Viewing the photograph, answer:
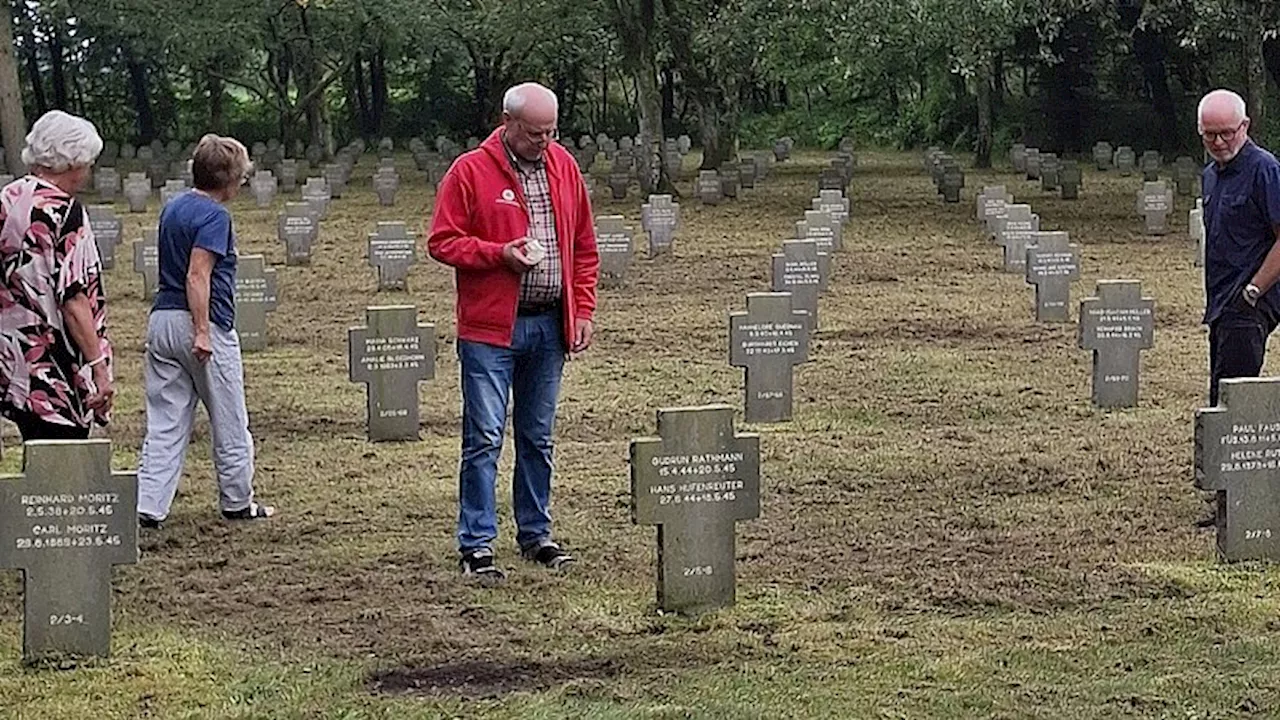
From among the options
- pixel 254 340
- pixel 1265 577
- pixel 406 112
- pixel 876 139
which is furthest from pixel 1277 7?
pixel 406 112

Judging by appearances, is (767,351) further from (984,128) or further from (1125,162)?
(984,128)

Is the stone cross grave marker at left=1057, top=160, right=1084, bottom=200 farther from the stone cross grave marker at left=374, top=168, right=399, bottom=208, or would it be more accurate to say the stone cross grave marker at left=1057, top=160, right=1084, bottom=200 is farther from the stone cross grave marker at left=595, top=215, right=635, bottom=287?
the stone cross grave marker at left=595, top=215, right=635, bottom=287

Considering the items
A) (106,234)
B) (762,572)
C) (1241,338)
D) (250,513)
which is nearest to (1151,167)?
(106,234)

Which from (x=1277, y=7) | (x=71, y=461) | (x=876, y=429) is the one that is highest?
(x=1277, y=7)

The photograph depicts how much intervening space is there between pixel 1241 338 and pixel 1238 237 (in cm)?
42

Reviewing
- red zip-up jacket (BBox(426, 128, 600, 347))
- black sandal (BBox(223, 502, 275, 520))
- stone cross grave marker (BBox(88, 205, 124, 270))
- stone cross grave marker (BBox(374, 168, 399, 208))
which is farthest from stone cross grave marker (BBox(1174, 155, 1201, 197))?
red zip-up jacket (BBox(426, 128, 600, 347))

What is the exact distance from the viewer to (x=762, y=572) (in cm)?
733

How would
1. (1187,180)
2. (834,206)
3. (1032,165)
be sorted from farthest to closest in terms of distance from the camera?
(1032,165), (1187,180), (834,206)

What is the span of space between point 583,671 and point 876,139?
46.4 meters

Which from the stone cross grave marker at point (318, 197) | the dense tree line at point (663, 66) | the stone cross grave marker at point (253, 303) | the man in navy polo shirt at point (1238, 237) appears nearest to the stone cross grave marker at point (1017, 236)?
the dense tree line at point (663, 66)

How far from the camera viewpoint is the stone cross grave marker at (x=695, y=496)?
6.41 metres

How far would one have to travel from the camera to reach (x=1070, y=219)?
85.4 feet

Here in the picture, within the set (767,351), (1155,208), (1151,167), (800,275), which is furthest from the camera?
(1151,167)

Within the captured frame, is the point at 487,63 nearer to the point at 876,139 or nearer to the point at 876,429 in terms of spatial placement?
the point at 876,139
